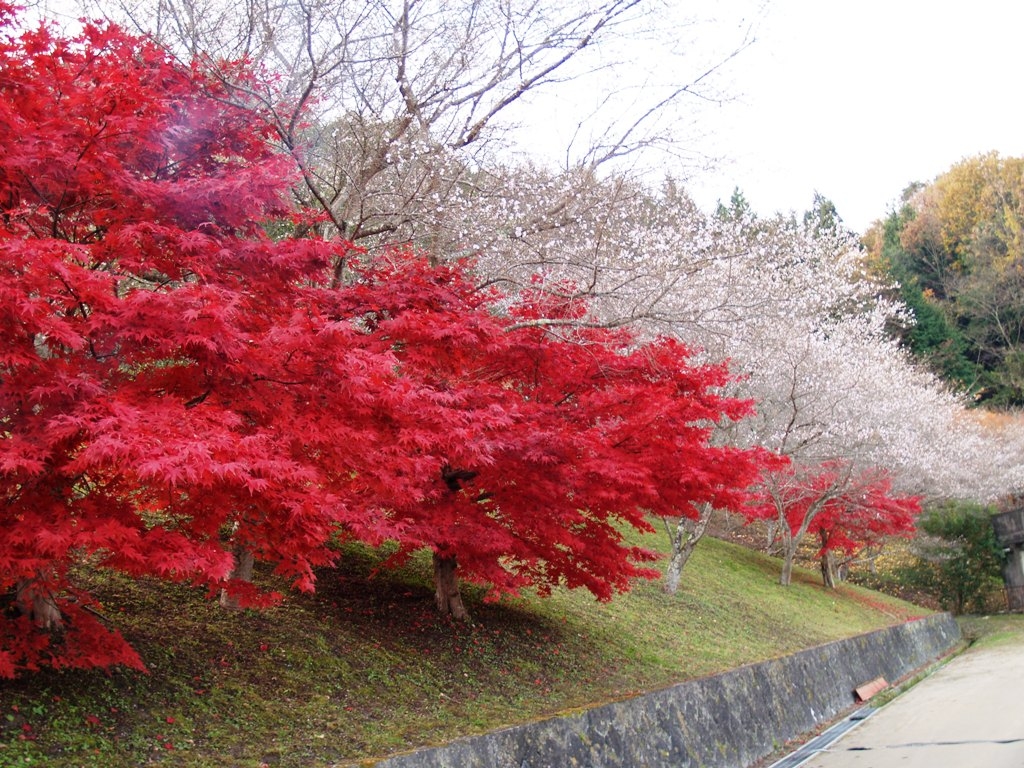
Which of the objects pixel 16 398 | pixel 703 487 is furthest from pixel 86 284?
pixel 703 487

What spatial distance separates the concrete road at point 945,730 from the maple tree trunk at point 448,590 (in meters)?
4.67

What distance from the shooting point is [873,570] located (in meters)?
34.6

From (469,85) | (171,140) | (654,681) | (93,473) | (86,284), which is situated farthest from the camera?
(654,681)

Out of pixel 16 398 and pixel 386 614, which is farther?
pixel 386 614

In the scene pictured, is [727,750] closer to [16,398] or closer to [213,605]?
[213,605]

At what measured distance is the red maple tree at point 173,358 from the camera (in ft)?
15.5

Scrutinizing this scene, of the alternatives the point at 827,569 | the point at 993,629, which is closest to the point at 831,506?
the point at 827,569

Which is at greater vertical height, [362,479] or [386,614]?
[362,479]

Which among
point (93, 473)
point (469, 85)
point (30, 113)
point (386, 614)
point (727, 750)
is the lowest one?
point (727, 750)

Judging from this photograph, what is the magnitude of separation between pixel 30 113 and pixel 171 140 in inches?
42.6

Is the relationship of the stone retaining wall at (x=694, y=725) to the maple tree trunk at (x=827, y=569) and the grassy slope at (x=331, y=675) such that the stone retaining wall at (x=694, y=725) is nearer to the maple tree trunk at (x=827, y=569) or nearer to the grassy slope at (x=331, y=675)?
the grassy slope at (x=331, y=675)

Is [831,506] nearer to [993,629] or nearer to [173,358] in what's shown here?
[993,629]

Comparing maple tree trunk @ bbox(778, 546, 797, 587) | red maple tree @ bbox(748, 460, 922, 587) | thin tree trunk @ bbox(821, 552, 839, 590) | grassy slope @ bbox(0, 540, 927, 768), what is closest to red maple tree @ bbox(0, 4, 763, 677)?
grassy slope @ bbox(0, 540, 927, 768)

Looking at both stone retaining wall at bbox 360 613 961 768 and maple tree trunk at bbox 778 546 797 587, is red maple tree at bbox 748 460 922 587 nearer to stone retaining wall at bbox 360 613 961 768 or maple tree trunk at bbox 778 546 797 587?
maple tree trunk at bbox 778 546 797 587
